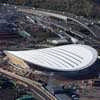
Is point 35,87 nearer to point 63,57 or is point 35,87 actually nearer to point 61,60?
point 61,60

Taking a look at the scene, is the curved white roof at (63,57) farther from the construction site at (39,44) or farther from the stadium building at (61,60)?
the construction site at (39,44)

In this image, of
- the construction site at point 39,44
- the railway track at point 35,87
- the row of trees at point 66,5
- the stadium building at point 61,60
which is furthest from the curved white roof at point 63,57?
the row of trees at point 66,5

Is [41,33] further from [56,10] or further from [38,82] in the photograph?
[38,82]

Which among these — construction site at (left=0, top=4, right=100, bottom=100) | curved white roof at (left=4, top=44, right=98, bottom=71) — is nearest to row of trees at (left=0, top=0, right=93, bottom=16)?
construction site at (left=0, top=4, right=100, bottom=100)

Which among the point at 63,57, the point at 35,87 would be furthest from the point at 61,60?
the point at 35,87

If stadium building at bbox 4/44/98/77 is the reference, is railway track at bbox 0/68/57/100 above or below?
below

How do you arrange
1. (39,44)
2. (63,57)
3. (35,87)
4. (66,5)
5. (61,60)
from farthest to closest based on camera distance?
(66,5), (39,44), (63,57), (61,60), (35,87)

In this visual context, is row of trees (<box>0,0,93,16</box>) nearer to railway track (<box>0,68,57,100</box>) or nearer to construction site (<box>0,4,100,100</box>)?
construction site (<box>0,4,100,100</box>)
